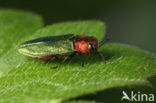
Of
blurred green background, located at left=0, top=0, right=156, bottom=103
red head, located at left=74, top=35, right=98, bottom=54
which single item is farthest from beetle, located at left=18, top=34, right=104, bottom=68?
blurred green background, located at left=0, top=0, right=156, bottom=103

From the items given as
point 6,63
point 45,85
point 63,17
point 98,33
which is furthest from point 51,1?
point 45,85

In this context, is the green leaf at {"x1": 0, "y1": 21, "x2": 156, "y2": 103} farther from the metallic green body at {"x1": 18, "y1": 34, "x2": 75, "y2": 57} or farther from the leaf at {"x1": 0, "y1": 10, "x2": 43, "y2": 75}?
the leaf at {"x1": 0, "y1": 10, "x2": 43, "y2": 75}

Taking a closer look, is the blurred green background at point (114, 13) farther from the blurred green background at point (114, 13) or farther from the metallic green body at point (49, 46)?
the metallic green body at point (49, 46)

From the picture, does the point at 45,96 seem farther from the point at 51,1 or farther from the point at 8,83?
the point at 51,1

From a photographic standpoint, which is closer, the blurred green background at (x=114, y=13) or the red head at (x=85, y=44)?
the red head at (x=85, y=44)

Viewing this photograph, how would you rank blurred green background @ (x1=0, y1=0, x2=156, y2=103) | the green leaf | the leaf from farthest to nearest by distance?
blurred green background @ (x1=0, y1=0, x2=156, y2=103), the leaf, the green leaf

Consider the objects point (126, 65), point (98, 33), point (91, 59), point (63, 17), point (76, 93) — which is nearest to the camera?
point (76, 93)

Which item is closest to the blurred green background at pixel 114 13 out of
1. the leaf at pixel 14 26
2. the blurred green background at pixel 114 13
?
the blurred green background at pixel 114 13
